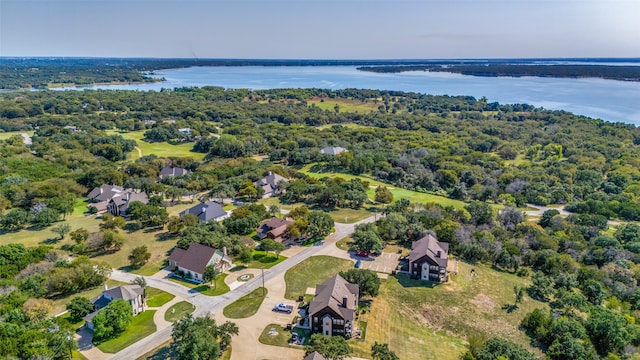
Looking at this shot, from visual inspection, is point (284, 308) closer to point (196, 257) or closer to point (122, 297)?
point (196, 257)

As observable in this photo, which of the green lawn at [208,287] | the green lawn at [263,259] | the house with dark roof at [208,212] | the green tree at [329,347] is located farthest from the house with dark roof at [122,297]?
the house with dark roof at [208,212]

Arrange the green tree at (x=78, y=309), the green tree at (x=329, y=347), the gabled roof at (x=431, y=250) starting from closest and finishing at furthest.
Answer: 1. the green tree at (x=329, y=347)
2. the green tree at (x=78, y=309)
3. the gabled roof at (x=431, y=250)

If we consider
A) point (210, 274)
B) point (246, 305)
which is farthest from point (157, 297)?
point (246, 305)

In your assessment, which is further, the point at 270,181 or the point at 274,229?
the point at 270,181

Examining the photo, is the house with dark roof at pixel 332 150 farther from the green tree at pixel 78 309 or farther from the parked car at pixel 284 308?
the green tree at pixel 78 309

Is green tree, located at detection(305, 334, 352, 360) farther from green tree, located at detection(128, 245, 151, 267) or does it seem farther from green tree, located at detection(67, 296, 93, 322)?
green tree, located at detection(128, 245, 151, 267)
